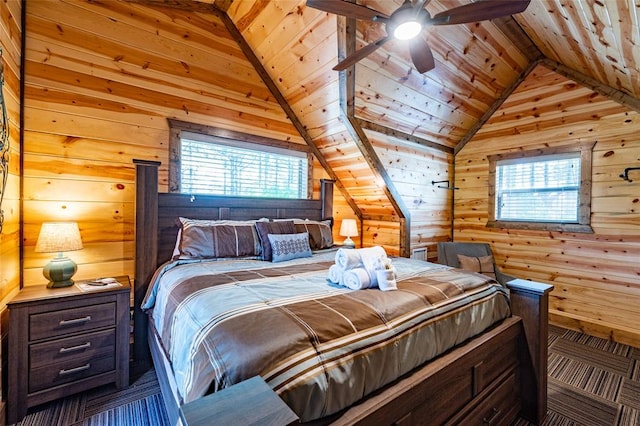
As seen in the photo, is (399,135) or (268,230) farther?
(399,135)

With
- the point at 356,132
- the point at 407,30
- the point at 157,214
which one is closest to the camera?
the point at 407,30

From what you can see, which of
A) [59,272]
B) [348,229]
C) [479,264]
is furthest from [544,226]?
[59,272]

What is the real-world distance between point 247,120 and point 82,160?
5.11ft

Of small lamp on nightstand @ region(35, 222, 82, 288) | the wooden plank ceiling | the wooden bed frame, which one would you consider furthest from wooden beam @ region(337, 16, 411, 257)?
small lamp on nightstand @ region(35, 222, 82, 288)

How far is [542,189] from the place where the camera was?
3.54m

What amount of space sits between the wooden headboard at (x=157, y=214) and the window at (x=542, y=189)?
306 centimetres

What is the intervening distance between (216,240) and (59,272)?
1.06 meters

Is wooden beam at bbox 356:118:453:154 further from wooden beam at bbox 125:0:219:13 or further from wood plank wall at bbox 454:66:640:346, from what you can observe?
wooden beam at bbox 125:0:219:13

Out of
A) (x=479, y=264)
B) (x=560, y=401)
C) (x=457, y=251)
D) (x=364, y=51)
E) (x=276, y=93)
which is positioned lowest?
(x=560, y=401)

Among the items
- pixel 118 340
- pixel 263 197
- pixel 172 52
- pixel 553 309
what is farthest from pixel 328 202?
pixel 553 309

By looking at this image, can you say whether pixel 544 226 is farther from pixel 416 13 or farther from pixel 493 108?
pixel 416 13

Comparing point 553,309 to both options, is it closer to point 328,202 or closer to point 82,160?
point 328,202

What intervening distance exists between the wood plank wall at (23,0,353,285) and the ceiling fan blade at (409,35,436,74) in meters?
1.99

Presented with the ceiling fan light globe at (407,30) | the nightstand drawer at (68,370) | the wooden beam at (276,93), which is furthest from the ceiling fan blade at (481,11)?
the nightstand drawer at (68,370)
